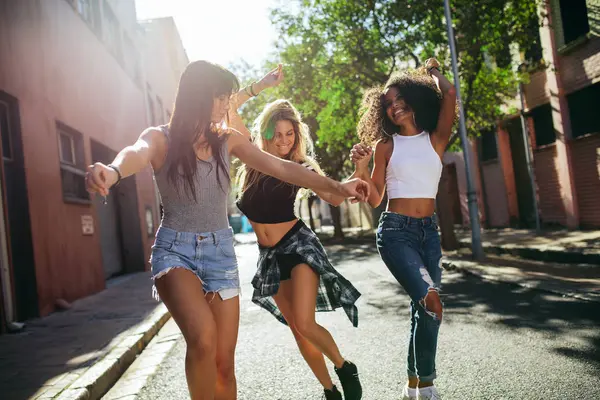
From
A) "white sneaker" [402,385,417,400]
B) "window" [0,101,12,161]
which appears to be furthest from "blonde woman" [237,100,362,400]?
"window" [0,101,12,161]

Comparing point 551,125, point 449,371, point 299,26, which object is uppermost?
point 299,26

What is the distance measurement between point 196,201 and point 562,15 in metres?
16.0

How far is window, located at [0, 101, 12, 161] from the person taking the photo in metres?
7.93

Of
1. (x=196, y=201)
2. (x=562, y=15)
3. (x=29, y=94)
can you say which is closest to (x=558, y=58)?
(x=562, y=15)

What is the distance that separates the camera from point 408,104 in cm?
353

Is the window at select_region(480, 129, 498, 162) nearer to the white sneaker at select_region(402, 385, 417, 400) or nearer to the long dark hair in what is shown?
the white sneaker at select_region(402, 385, 417, 400)

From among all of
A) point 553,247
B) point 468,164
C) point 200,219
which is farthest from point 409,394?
point 553,247

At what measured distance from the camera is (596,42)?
46.5 feet

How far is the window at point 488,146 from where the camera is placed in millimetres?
20469

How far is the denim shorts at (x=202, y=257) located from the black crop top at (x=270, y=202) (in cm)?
81

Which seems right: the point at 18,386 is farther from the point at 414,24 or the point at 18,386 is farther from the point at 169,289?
the point at 414,24

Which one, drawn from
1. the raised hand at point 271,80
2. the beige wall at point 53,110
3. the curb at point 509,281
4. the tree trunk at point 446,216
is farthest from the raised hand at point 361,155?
the tree trunk at point 446,216

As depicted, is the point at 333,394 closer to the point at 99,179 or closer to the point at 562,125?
the point at 99,179

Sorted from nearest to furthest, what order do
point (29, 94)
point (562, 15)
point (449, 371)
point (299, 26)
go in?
point (449, 371)
point (29, 94)
point (299, 26)
point (562, 15)
